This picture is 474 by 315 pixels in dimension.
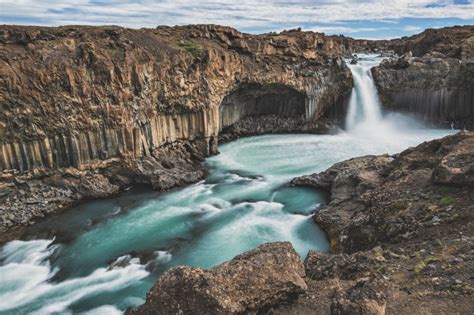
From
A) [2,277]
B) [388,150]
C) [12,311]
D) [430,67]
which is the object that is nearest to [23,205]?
[2,277]

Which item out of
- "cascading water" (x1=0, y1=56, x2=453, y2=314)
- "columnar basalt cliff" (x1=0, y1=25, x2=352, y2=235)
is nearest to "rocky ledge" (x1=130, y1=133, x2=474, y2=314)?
"cascading water" (x1=0, y1=56, x2=453, y2=314)

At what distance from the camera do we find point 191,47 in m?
28.8

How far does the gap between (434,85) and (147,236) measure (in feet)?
102

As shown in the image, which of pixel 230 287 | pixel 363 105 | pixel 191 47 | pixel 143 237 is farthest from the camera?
pixel 363 105

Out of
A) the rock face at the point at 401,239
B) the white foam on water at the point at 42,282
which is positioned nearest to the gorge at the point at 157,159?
the white foam on water at the point at 42,282

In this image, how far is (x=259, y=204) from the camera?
20.9m

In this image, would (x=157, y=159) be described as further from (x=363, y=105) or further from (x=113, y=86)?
(x=363, y=105)

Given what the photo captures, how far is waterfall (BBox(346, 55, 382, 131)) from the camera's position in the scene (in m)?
36.9

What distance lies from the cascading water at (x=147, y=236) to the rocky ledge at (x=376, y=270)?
4.30 metres

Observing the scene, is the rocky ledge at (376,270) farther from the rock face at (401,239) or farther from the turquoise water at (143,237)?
the turquoise water at (143,237)

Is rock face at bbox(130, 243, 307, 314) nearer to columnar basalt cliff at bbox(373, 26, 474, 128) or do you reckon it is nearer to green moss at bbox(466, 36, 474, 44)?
columnar basalt cliff at bbox(373, 26, 474, 128)

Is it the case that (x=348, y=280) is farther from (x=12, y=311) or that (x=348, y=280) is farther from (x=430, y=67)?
(x=430, y=67)

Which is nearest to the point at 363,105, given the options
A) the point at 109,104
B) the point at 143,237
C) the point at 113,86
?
the point at 113,86

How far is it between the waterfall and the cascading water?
10.6m
